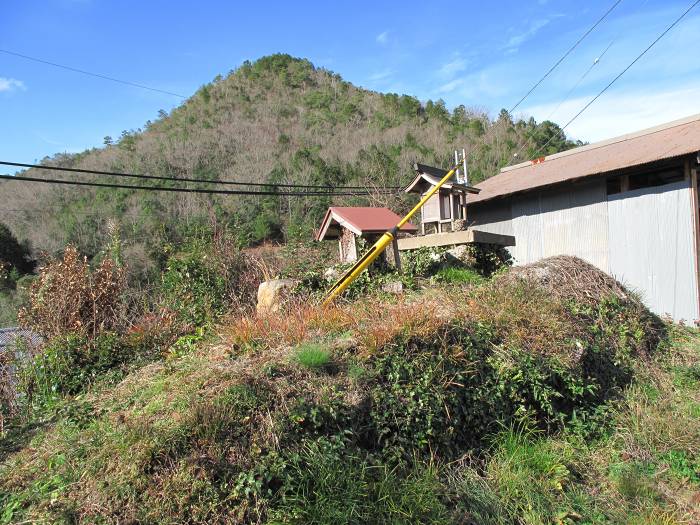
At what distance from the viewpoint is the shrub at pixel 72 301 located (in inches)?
270

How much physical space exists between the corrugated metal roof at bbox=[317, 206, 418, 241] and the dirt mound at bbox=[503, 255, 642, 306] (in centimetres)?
225

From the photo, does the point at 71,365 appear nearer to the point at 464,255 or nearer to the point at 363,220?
the point at 363,220

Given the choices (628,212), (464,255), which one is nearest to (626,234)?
(628,212)

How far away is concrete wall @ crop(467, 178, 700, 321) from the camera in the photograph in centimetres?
941

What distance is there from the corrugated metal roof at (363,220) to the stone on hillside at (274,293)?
1.53 m

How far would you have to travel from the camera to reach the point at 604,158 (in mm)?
11523

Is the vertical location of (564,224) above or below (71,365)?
above

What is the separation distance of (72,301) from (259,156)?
1173 inches

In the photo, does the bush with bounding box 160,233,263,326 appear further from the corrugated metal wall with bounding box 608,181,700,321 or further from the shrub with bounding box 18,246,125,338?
the corrugated metal wall with bounding box 608,181,700,321

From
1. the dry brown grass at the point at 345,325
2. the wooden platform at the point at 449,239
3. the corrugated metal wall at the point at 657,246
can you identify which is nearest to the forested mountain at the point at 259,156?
the wooden platform at the point at 449,239

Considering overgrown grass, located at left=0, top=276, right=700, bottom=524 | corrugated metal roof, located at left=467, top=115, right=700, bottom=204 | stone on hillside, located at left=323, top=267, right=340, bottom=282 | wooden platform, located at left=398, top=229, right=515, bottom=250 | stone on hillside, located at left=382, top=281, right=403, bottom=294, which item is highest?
corrugated metal roof, located at left=467, top=115, right=700, bottom=204

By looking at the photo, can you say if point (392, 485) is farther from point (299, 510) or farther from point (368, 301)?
point (368, 301)

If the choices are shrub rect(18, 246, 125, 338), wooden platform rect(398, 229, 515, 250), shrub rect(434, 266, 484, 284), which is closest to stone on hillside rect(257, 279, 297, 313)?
shrub rect(18, 246, 125, 338)

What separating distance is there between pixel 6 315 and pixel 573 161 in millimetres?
17729
